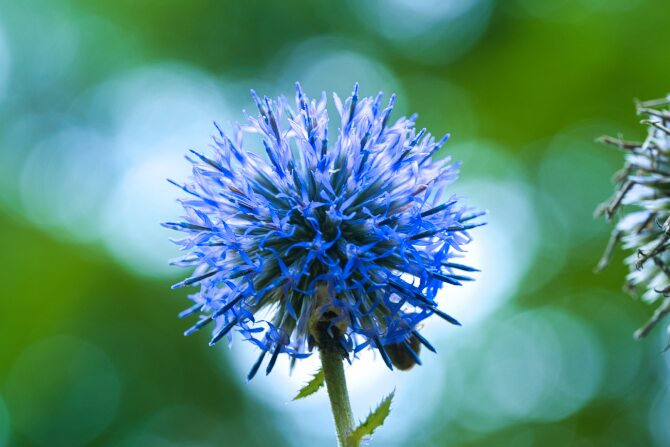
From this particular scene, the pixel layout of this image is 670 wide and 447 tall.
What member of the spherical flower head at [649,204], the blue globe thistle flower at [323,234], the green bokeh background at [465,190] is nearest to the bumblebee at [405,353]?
the blue globe thistle flower at [323,234]

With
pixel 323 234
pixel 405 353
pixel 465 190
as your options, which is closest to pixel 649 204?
pixel 405 353

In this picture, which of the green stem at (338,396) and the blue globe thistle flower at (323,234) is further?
the blue globe thistle flower at (323,234)

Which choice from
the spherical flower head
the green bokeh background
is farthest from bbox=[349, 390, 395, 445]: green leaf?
the green bokeh background

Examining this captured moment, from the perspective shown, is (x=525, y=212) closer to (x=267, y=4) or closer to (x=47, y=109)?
(x=267, y=4)

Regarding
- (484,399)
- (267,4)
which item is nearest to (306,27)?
(267,4)

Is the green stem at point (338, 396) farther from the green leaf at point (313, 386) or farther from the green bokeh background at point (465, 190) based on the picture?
the green bokeh background at point (465, 190)

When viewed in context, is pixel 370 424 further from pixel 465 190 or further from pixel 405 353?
pixel 465 190

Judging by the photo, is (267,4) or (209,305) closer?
(209,305)
